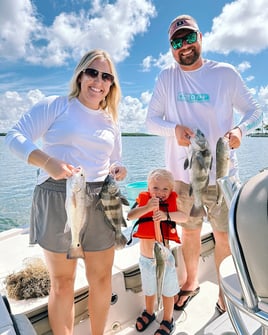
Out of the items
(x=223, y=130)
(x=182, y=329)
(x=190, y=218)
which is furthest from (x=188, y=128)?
(x=182, y=329)

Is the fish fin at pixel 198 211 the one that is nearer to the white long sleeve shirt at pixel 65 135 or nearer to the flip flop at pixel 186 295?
the white long sleeve shirt at pixel 65 135

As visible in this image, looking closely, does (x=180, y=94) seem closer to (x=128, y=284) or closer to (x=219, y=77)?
(x=219, y=77)

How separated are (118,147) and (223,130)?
89cm

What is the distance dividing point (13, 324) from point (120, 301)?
1.24m

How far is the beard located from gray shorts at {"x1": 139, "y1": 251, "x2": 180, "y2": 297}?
1.62 meters

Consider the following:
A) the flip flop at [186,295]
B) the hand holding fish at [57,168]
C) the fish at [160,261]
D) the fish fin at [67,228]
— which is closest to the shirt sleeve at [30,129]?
the hand holding fish at [57,168]

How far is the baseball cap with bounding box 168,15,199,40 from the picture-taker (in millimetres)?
2533

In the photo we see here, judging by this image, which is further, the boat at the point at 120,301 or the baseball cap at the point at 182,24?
the baseball cap at the point at 182,24

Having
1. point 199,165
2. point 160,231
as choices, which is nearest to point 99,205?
point 160,231

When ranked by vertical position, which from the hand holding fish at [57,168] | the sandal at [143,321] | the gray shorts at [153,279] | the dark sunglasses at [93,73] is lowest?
the sandal at [143,321]

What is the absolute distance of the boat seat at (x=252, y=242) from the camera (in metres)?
0.77

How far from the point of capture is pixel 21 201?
41.6ft

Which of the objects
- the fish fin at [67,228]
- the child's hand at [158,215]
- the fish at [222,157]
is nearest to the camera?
the fish fin at [67,228]

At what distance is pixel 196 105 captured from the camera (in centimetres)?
259
